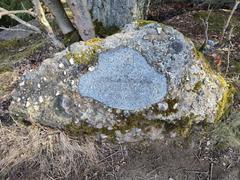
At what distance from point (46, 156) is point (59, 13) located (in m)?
1.20

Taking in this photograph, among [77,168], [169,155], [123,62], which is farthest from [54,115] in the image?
[169,155]

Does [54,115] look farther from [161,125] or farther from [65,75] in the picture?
[161,125]

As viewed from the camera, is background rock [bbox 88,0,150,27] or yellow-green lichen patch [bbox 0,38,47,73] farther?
yellow-green lichen patch [bbox 0,38,47,73]

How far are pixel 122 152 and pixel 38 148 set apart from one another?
591 mm

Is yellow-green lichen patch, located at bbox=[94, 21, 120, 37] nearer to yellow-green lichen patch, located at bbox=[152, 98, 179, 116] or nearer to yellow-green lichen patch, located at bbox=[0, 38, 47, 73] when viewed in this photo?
yellow-green lichen patch, located at bbox=[0, 38, 47, 73]

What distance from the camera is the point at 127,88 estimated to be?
2775 millimetres

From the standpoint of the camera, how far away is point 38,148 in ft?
9.37

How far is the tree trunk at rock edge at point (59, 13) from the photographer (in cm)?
326

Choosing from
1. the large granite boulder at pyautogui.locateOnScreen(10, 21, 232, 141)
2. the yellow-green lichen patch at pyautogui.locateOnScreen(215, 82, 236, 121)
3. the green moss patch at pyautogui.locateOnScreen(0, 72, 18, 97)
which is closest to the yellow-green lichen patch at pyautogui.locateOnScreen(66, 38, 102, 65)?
the large granite boulder at pyautogui.locateOnScreen(10, 21, 232, 141)

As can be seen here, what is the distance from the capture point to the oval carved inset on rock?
2.75m

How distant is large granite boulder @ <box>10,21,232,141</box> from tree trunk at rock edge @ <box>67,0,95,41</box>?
0.36 m

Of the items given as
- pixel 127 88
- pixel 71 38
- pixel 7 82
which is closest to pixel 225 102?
pixel 127 88

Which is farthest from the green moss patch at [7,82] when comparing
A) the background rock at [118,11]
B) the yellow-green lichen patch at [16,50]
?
the background rock at [118,11]

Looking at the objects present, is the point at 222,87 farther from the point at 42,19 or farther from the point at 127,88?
the point at 42,19
